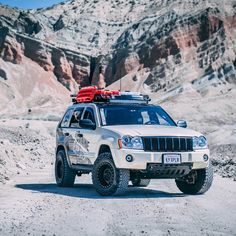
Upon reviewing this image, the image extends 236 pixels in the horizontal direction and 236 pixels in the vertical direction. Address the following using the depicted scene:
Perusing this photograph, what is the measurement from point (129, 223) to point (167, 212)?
134 cm

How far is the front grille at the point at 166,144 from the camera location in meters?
11.0

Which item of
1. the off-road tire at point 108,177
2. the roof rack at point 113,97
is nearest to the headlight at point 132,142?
the off-road tire at point 108,177

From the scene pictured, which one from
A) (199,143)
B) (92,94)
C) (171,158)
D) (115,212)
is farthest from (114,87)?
(115,212)

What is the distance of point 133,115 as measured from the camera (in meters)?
12.5

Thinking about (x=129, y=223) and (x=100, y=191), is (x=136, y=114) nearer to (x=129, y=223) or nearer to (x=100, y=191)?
(x=100, y=191)

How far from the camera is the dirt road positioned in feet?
23.9

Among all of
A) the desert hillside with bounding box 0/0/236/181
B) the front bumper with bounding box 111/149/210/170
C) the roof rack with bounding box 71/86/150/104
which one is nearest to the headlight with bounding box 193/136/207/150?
the front bumper with bounding box 111/149/210/170

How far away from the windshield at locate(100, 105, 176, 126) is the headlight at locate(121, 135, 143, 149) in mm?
1230

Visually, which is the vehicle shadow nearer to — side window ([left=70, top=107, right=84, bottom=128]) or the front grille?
the front grille

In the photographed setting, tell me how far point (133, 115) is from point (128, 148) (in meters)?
1.64

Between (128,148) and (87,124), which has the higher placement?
Answer: (87,124)

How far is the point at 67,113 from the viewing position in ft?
46.2

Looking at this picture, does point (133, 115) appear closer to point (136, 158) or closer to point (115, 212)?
point (136, 158)

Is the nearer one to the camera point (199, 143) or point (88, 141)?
point (199, 143)
